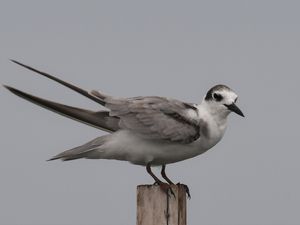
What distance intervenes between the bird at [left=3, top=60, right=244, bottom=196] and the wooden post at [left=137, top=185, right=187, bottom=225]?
124cm

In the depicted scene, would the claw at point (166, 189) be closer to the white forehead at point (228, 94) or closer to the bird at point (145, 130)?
the bird at point (145, 130)

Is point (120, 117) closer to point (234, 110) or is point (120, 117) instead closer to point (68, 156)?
point (68, 156)

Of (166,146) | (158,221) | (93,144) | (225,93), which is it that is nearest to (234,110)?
(225,93)

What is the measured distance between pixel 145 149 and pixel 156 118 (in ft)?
1.29

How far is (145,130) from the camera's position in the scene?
10.4m

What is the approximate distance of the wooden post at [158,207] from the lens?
8742 millimetres

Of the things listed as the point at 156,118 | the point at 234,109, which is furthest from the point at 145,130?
the point at 234,109

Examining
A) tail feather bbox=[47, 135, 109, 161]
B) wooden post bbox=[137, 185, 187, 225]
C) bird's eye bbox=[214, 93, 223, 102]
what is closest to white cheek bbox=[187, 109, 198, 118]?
bird's eye bbox=[214, 93, 223, 102]

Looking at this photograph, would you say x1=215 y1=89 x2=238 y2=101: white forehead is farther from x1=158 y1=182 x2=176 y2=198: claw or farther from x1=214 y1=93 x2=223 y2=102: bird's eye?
x1=158 y1=182 x2=176 y2=198: claw

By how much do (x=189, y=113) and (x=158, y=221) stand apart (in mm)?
2159

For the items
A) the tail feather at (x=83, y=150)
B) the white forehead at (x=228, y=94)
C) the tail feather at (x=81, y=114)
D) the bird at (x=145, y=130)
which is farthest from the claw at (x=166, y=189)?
the white forehead at (x=228, y=94)

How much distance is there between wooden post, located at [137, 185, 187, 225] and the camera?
874cm

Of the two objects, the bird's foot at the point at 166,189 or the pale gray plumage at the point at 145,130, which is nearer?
the bird's foot at the point at 166,189

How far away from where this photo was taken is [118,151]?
10352 millimetres
